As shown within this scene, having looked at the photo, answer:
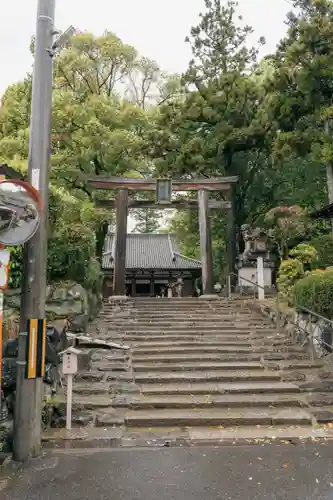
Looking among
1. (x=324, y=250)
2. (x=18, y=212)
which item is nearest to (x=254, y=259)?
(x=324, y=250)

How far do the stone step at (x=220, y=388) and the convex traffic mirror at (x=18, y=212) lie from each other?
3742mm

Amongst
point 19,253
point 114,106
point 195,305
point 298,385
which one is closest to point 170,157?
point 114,106

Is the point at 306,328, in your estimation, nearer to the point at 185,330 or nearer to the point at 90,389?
the point at 185,330

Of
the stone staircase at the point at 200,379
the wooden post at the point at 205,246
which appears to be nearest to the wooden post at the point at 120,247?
the wooden post at the point at 205,246

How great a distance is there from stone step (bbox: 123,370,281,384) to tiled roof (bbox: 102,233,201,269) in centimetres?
1798

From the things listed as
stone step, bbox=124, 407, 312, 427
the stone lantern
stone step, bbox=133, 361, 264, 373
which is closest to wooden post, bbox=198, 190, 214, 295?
the stone lantern

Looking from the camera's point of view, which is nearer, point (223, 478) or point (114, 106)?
point (223, 478)

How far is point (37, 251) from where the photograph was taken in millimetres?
4758

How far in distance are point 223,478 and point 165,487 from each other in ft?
2.02

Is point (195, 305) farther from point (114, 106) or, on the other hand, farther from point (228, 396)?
point (114, 106)

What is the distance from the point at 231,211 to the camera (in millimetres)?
19078

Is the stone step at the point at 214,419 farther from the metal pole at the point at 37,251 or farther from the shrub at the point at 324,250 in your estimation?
the shrub at the point at 324,250

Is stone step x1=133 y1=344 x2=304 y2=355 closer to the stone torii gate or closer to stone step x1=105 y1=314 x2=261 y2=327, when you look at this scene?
stone step x1=105 y1=314 x2=261 y2=327

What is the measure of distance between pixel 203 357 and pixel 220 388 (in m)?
1.57
